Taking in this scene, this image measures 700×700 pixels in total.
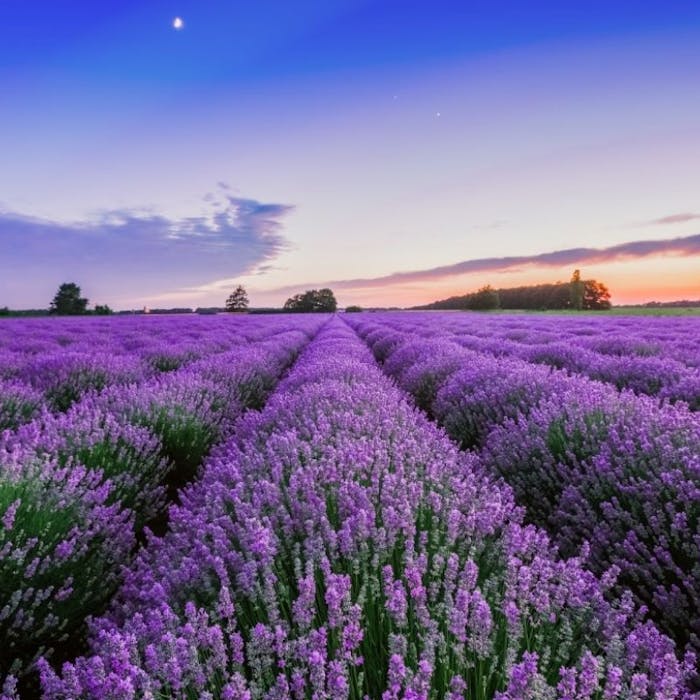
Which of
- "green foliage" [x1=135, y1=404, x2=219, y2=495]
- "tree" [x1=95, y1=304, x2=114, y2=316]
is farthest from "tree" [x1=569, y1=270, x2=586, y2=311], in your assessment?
"green foliage" [x1=135, y1=404, x2=219, y2=495]

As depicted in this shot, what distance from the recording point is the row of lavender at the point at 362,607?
1216 mm

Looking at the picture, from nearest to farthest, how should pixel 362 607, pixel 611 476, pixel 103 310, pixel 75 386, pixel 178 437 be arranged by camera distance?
pixel 362 607, pixel 611 476, pixel 178 437, pixel 75 386, pixel 103 310

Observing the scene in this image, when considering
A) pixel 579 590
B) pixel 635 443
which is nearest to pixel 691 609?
pixel 579 590

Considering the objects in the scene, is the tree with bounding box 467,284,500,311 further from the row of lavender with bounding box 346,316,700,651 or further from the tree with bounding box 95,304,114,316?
the row of lavender with bounding box 346,316,700,651

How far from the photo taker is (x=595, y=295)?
81.6m

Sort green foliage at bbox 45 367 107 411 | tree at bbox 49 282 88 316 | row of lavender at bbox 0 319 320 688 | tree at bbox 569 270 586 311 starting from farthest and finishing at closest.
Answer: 1. tree at bbox 569 270 586 311
2. tree at bbox 49 282 88 316
3. green foliage at bbox 45 367 107 411
4. row of lavender at bbox 0 319 320 688

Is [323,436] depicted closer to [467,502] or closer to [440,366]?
[467,502]

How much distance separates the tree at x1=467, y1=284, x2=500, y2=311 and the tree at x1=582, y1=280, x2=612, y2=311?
13215 millimetres

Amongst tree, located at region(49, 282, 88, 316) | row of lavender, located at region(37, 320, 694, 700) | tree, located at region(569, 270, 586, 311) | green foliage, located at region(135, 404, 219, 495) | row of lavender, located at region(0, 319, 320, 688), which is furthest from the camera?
tree, located at region(569, 270, 586, 311)

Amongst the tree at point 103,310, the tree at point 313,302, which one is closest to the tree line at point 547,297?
the tree at point 313,302

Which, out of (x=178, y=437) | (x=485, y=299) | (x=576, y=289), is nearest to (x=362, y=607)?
(x=178, y=437)

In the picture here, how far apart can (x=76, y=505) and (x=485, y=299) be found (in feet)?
255

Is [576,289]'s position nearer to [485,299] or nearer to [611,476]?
[485,299]

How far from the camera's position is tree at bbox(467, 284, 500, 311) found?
77.1 meters
